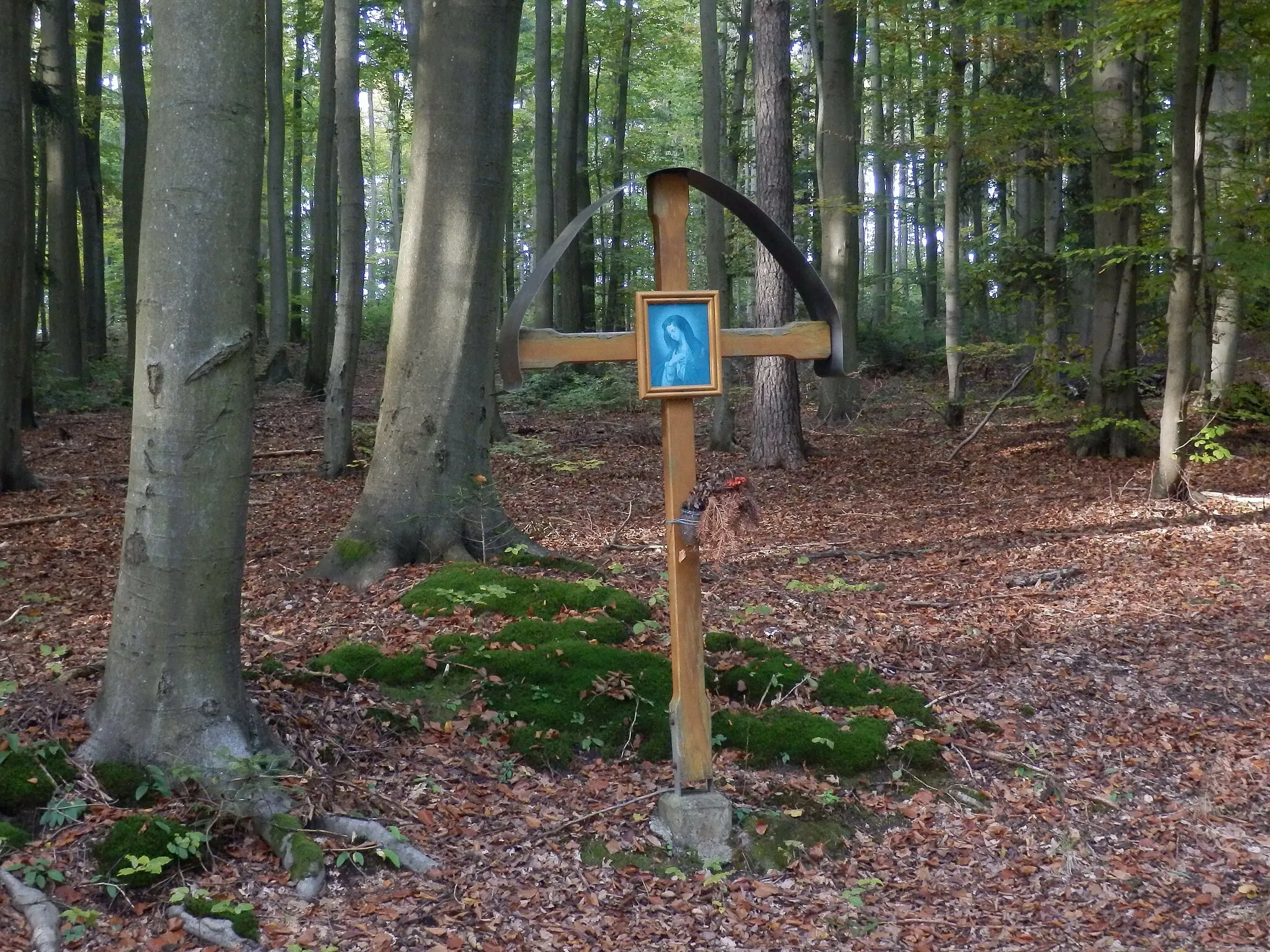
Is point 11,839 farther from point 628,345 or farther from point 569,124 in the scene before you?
point 569,124

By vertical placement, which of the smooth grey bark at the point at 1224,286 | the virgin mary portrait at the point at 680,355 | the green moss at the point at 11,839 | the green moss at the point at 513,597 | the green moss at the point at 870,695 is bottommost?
the green moss at the point at 870,695

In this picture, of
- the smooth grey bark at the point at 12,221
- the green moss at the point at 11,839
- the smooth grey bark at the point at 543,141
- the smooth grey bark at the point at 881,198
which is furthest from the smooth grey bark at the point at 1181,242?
the smooth grey bark at the point at 881,198

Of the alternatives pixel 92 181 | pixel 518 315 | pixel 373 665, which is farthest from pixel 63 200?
pixel 518 315

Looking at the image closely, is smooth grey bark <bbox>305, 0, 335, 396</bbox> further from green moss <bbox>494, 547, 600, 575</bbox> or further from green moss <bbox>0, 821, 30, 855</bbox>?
green moss <bbox>0, 821, 30, 855</bbox>

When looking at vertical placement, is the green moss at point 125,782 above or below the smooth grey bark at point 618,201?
below

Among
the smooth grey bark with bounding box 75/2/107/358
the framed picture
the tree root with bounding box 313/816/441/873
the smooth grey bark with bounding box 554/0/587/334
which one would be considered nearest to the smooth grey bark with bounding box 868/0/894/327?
the smooth grey bark with bounding box 554/0/587/334

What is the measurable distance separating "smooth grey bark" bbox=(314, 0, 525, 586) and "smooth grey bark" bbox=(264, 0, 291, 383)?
15433mm

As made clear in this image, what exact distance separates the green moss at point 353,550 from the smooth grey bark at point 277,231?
1611 cm

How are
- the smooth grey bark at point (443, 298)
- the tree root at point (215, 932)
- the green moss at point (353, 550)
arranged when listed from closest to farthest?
the tree root at point (215, 932)
the green moss at point (353, 550)
the smooth grey bark at point (443, 298)

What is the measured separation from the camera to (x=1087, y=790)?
5031 millimetres

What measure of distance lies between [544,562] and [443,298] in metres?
2.13

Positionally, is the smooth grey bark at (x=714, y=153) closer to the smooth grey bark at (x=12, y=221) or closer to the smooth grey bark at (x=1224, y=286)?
the smooth grey bark at (x=1224, y=286)

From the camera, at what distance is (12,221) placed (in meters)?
10.0

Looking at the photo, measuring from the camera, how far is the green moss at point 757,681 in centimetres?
576
